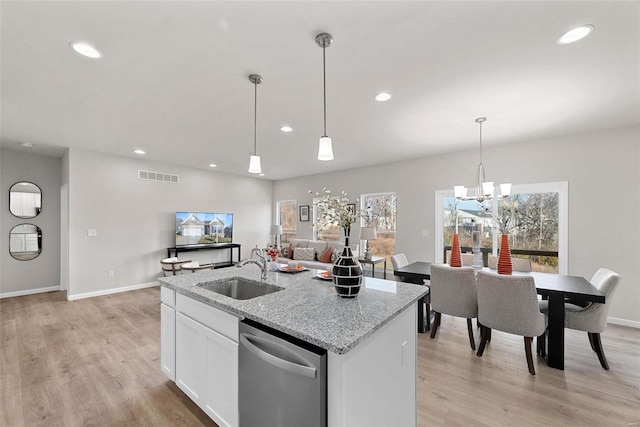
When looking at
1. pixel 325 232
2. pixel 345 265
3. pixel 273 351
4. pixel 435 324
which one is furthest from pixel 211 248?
pixel 273 351

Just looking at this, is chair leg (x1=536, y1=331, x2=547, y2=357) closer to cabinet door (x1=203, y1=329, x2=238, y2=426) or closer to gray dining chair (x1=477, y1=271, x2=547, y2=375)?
gray dining chair (x1=477, y1=271, x2=547, y2=375)

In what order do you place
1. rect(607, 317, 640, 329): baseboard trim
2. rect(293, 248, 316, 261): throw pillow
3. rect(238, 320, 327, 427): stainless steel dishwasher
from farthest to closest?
rect(293, 248, 316, 261): throw pillow < rect(607, 317, 640, 329): baseboard trim < rect(238, 320, 327, 427): stainless steel dishwasher

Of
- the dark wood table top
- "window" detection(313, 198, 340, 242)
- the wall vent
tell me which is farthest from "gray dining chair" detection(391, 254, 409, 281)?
the wall vent

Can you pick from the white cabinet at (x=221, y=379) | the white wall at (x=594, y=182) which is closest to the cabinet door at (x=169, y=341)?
the white cabinet at (x=221, y=379)

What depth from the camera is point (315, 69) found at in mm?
2266

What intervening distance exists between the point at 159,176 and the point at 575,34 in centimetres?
647

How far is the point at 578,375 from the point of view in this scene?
245 cm

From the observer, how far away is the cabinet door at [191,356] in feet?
6.11

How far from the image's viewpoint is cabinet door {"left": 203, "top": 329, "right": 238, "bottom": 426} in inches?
63.9

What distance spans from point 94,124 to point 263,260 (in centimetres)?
313

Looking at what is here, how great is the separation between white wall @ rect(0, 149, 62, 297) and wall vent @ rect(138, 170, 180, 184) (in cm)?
153

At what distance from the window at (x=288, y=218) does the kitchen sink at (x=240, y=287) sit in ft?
17.8

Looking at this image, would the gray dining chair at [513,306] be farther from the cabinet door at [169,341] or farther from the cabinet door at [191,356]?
the cabinet door at [169,341]

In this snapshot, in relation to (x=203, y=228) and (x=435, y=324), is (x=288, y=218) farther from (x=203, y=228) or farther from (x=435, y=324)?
(x=435, y=324)
